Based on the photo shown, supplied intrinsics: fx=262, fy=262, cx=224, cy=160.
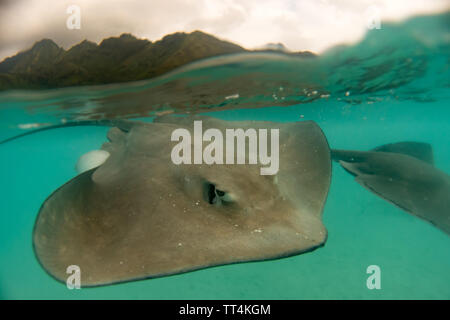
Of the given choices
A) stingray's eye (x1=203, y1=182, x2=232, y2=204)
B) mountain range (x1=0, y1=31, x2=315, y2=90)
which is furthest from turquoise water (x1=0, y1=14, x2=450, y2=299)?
stingray's eye (x1=203, y1=182, x2=232, y2=204)

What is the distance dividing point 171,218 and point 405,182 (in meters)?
5.38

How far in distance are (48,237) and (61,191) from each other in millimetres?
581

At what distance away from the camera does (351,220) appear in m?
6.21

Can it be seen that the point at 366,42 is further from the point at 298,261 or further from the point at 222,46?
the point at 298,261

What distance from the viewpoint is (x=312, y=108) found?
15586 millimetres

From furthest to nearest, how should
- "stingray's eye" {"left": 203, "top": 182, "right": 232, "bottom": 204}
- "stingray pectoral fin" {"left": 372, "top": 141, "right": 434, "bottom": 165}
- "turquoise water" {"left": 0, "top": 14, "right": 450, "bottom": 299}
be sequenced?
"stingray pectoral fin" {"left": 372, "top": 141, "right": 434, "bottom": 165} → "turquoise water" {"left": 0, "top": 14, "right": 450, "bottom": 299} → "stingray's eye" {"left": 203, "top": 182, "right": 232, "bottom": 204}

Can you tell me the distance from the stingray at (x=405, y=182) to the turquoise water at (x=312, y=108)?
89cm

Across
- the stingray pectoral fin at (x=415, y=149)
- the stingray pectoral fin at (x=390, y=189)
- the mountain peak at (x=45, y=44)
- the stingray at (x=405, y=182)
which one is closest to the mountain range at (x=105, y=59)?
the mountain peak at (x=45, y=44)

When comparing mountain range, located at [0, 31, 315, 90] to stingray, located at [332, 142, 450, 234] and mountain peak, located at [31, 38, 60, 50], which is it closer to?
mountain peak, located at [31, 38, 60, 50]

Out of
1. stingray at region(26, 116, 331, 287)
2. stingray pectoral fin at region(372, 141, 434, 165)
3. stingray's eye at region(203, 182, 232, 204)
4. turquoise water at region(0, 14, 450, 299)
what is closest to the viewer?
stingray at region(26, 116, 331, 287)

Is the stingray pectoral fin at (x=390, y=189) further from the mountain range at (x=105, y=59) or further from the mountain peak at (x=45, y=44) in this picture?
the mountain peak at (x=45, y=44)

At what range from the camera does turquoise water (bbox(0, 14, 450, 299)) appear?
446cm

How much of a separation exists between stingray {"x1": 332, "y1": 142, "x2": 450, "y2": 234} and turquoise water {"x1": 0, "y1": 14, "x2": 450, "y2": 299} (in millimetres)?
893

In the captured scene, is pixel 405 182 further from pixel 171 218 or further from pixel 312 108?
pixel 312 108
